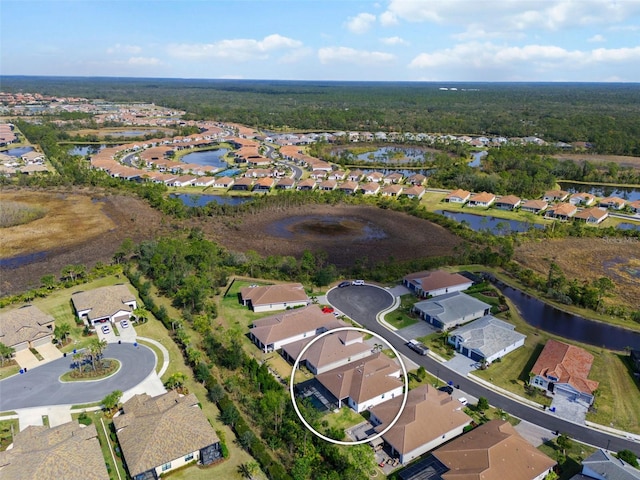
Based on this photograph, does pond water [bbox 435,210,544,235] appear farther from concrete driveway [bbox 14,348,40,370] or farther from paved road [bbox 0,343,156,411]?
concrete driveway [bbox 14,348,40,370]

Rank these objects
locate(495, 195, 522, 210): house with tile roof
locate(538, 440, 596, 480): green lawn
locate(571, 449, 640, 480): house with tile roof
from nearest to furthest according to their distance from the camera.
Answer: locate(571, 449, 640, 480): house with tile roof
locate(538, 440, 596, 480): green lawn
locate(495, 195, 522, 210): house with tile roof

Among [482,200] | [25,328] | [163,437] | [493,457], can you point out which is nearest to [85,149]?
[25,328]

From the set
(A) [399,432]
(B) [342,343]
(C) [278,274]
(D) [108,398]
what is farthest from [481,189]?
(D) [108,398]

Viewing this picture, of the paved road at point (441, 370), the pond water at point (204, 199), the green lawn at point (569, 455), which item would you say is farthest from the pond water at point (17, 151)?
the green lawn at point (569, 455)

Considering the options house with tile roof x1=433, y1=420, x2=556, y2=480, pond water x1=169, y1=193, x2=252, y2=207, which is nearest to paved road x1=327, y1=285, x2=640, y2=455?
house with tile roof x1=433, y1=420, x2=556, y2=480

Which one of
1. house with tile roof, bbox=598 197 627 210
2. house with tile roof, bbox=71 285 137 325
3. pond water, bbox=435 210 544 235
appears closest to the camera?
house with tile roof, bbox=71 285 137 325

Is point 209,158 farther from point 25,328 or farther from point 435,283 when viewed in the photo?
point 435,283

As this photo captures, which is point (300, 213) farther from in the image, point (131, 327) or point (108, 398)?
point (108, 398)
